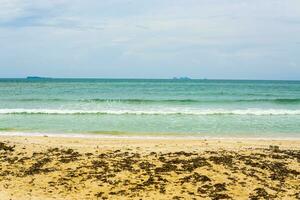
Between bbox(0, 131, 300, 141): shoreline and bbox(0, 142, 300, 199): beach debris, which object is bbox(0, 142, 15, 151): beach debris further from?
bbox(0, 131, 300, 141): shoreline

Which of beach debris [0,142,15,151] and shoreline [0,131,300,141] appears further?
shoreline [0,131,300,141]

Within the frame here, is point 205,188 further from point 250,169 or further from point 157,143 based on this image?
point 157,143

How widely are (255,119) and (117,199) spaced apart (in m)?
19.2

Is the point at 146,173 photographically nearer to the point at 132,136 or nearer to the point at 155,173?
the point at 155,173

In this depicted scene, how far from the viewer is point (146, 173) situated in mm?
10820

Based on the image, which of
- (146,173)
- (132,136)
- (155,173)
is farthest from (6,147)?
(132,136)

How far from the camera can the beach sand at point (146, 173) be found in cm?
973

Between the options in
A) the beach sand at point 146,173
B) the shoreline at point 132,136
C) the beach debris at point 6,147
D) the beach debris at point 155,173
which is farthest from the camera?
the shoreline at point 132,136

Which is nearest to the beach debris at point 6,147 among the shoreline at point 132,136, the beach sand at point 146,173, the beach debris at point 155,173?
the beach sand at point 146,173

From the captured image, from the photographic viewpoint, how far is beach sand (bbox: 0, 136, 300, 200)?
9.73 metres

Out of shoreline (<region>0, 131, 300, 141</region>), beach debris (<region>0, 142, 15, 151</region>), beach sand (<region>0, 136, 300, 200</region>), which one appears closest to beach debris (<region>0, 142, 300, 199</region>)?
beach sand (<region>0, 136, 300, 200</region>)

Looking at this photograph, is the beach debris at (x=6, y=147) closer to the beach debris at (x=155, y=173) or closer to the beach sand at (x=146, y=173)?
the beach sand at (x=146, y=173)


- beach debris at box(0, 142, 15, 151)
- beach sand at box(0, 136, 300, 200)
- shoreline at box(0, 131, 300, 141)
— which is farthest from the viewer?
shoreline at box(0, 131, 300, 141)

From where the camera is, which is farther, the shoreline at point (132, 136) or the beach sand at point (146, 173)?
the shoreline at point (132, 136)
